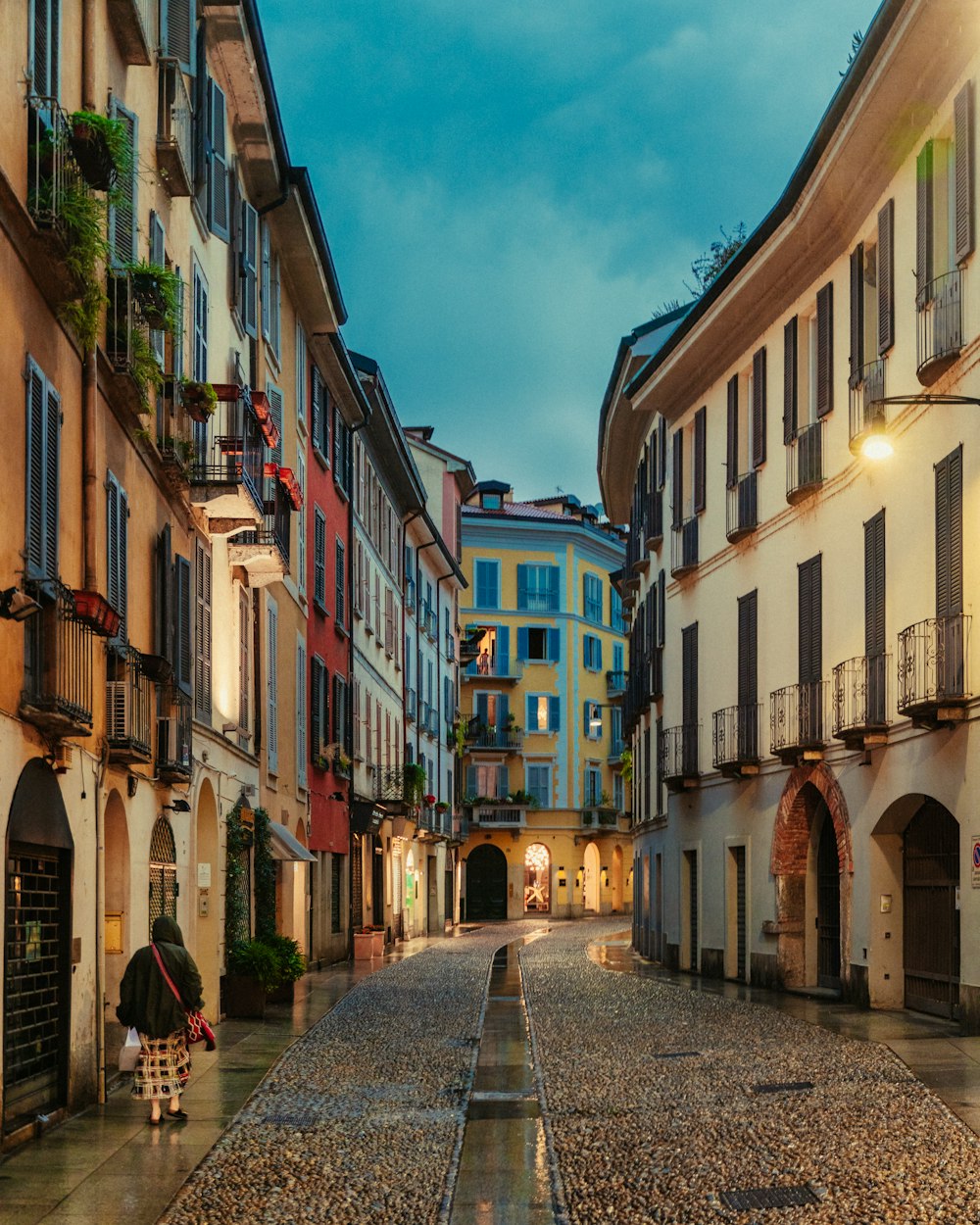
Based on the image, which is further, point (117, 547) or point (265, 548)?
point (265, 548)

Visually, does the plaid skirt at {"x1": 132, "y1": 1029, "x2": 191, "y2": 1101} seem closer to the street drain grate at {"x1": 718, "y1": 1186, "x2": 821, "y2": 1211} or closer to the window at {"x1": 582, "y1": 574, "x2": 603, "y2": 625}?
the street drain grate at {"x1": 718, "y1": 1186, "x2": 821, "y2": 1211}

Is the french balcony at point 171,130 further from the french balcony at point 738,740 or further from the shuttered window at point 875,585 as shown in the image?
the french balcony at point 738,740

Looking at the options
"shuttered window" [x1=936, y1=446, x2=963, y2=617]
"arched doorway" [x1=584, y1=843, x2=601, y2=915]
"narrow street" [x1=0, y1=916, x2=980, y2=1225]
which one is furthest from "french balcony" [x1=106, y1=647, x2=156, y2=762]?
"arched doorway" [x1=584, y1=843, x2=601, y2=915]

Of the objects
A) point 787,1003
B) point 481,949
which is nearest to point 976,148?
point 787,1003

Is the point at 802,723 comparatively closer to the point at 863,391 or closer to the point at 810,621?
the point at 810,621

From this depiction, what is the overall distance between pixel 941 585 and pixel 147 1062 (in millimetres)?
10759

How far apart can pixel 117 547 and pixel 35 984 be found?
4220 mm

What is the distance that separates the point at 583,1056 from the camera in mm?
17453

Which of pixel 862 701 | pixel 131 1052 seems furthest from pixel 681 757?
pixel 131 1052

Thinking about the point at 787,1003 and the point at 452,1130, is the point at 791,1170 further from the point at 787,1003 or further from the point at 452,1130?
the point at 787,1003

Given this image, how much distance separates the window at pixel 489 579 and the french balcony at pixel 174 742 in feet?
197

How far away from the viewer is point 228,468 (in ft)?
66.4

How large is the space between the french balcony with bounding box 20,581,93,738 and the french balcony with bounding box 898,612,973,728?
991 centimetres

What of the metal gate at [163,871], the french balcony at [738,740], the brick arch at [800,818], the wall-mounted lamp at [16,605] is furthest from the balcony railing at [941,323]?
the wall-mounted lamp at [16,605]
